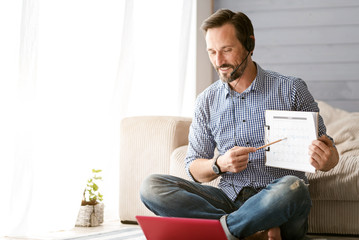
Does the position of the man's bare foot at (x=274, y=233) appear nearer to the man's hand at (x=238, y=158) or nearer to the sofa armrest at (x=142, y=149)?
the man's hand at (x=238, y=158)

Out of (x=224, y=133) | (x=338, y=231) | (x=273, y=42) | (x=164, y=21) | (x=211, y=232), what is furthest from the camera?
(x=273, y=42)

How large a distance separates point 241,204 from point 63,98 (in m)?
0.96

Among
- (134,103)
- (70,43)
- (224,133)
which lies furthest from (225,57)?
(134,103)

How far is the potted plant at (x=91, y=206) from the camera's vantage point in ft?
8.18

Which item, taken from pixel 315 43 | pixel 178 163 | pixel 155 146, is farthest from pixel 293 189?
pixel 315 43

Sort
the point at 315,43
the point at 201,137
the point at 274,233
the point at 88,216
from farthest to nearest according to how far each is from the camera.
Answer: the point at 315,43
the point at 88,216
the point at 201,137
the point at 274,233

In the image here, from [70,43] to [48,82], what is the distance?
21cm

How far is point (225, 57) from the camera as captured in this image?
1806 mm

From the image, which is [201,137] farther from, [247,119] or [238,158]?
[238,158]

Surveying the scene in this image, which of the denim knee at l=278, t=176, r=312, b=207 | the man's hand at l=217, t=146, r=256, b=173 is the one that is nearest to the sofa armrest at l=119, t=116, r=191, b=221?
the man's hand at l=217, t=146, r=256, b=173

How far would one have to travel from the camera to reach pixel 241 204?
5.90 feet

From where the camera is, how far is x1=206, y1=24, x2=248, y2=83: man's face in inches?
70.7

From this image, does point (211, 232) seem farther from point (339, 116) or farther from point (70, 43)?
point (339, 116)

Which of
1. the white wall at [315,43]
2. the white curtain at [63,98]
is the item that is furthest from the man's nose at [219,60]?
the white wall at [315,43]
